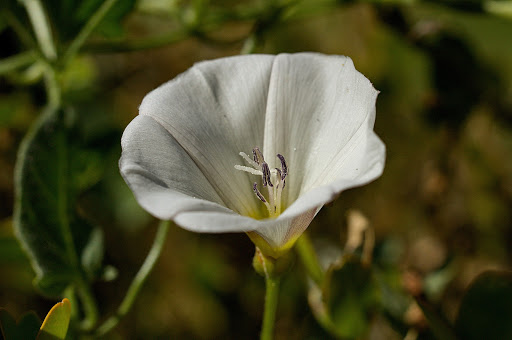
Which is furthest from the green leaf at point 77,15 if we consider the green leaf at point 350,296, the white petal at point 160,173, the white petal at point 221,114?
the green leaf at point 350,296

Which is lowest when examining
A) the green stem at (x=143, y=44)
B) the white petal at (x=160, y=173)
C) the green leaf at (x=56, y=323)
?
the green leaf at (x=56, y=323)

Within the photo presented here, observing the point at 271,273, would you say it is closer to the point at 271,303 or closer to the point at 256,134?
the point at 271,303

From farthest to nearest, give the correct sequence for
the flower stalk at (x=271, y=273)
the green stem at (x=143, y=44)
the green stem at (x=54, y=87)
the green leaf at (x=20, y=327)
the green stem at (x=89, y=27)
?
1. the green stem at (x=143, y=44)
2. the green stem at (x=54, y=87)
3. the green stem at (x=89, y=27)
4. the flower stalk at (x=271, y=273)
5. the green leaf at (x=20, y=327)

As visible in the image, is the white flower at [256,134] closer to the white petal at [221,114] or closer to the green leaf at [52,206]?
the white petal at [221,114]

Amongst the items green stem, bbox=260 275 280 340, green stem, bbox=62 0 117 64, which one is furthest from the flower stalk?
green stem, bbox=62 0 117 64

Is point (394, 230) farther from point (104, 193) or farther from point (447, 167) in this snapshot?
point (104, 193)

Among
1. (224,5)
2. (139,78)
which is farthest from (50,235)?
(224,5)

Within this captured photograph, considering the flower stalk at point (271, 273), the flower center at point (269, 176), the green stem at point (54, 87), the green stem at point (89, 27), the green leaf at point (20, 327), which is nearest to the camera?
the green leaf at point (20, 327)

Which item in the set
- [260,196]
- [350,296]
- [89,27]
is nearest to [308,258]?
[350,296]
